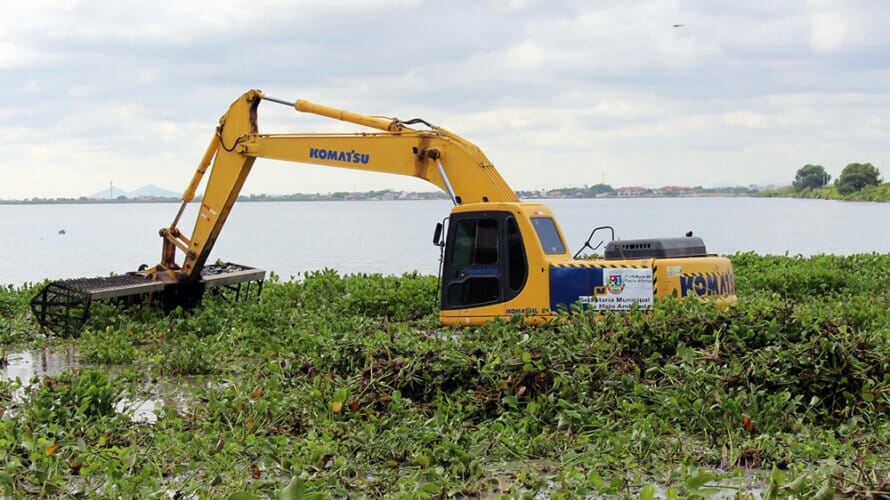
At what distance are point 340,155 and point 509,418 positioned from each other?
7.60 meters

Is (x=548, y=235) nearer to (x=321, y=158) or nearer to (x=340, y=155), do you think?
(x=340, y=155)

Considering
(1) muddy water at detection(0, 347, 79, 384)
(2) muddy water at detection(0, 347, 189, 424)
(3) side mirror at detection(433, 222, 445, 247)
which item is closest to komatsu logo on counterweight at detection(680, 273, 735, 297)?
(3) side mirror at detection(433, 222, 445, 247)

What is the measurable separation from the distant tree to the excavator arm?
12774cm

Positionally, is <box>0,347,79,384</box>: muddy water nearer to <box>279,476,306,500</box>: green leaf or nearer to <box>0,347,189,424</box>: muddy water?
<box>0,347,189,424</box>: muddy water

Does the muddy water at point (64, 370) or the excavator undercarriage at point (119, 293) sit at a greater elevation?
the excavator undercarriage at point (119, 293)

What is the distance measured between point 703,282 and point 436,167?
4.13 metres

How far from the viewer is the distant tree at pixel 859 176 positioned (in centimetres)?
13150

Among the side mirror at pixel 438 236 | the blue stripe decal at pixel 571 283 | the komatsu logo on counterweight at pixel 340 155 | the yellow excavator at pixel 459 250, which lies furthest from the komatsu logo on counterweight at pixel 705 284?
the komatsu logo on counterweight at pixel 340 155

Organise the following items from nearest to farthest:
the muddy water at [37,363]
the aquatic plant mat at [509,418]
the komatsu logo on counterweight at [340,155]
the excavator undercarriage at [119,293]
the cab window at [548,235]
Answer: the aquatic plant mat at [509,418], the muddy water at [37,363], the cab window at [548,235], the excavator undercarriage at [119,293], the komatsu logo on counterweight at [340,155]

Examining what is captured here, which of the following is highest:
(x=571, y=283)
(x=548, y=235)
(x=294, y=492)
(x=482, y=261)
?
(x=548, y=235)

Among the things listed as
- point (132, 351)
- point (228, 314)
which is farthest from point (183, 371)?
point (228, 314)

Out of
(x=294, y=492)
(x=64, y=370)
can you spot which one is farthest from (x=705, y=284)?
(x=294, y=492)

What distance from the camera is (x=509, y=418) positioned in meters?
8.37

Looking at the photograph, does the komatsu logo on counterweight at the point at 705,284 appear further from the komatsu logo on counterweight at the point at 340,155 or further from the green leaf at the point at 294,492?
the green leaf at the point at 294,492
